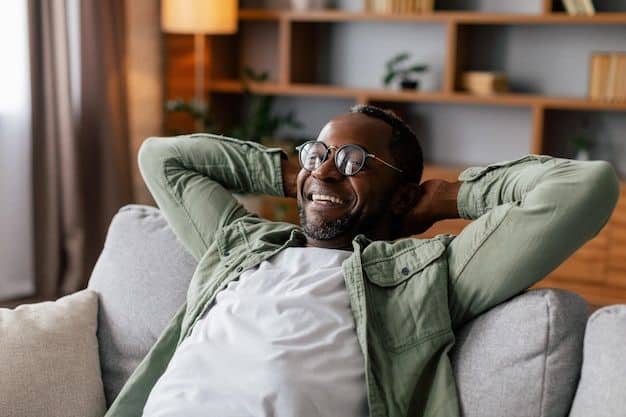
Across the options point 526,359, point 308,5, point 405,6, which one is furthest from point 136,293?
point 308,5

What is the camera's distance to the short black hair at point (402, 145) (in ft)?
6.18

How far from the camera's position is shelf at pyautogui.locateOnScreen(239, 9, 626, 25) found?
411 centimetres

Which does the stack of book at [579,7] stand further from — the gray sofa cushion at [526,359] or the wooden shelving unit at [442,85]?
the gray sofa cushion at [526,359]

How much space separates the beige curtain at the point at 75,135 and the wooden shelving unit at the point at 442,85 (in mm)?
372

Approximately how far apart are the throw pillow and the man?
9cm

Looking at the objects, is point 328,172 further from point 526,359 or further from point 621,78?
point 621,78

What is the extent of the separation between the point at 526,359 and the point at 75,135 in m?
2.89

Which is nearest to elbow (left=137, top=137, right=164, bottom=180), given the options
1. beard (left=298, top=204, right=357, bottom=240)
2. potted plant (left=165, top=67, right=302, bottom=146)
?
beard (left=298, top=204, right=357, bottom=240)

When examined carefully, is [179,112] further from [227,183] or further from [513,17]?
[227,183]

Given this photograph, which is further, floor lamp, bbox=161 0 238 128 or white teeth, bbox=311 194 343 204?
floor lamp, bbox=161 0 238 128

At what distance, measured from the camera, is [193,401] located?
158 cm

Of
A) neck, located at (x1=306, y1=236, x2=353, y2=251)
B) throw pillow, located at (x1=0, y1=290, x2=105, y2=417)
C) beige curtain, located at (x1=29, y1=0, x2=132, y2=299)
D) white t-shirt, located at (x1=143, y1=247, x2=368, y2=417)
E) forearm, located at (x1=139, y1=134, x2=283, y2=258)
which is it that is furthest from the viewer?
beige curtain, located at (x1=29, y1=0, x2=132, y2=299)

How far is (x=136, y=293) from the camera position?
1955 millimetres

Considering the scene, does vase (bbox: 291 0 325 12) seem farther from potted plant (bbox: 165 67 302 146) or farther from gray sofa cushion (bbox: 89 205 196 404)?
gray sofa cushion (bbox: 89 205 196 404)
